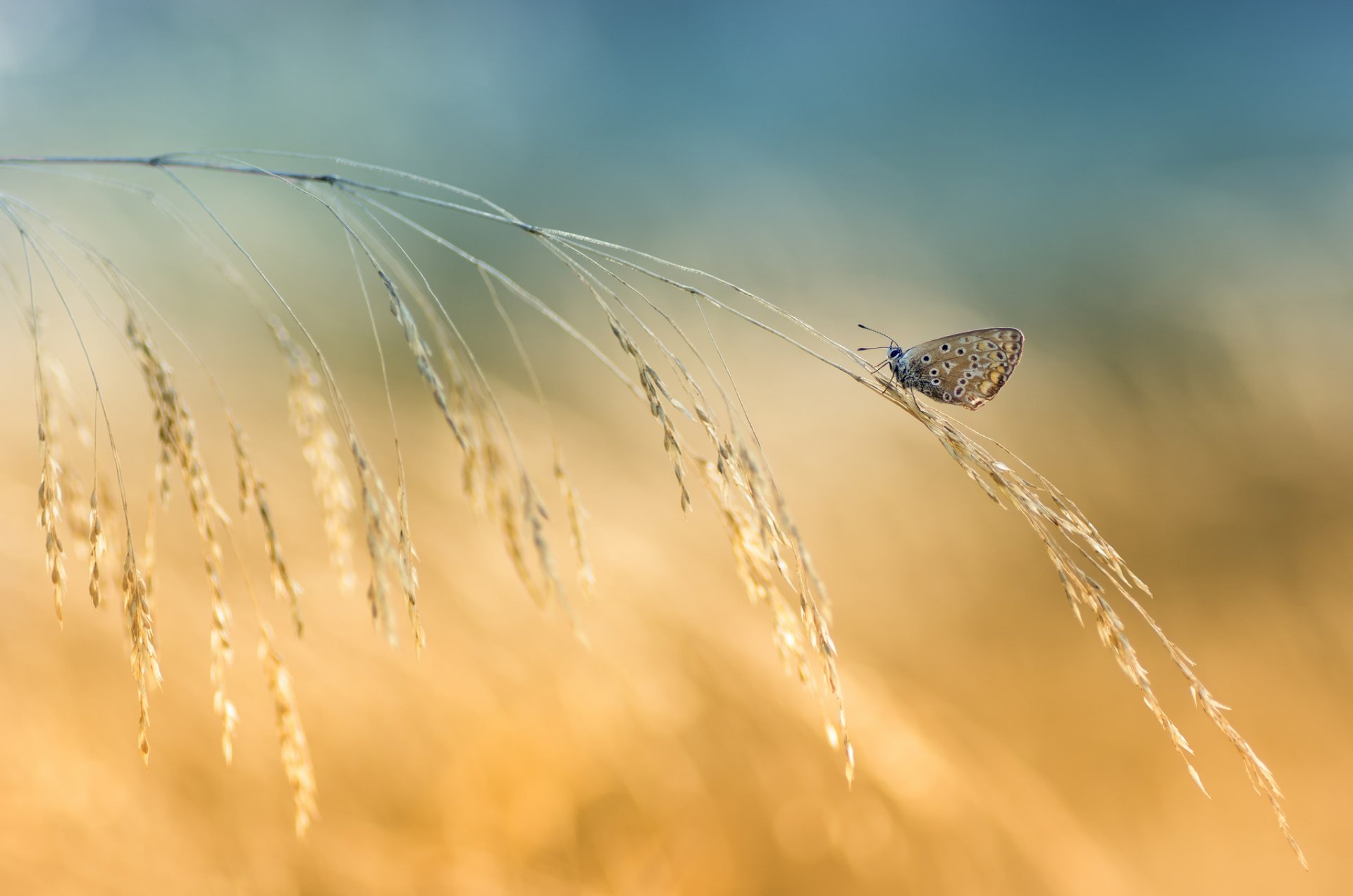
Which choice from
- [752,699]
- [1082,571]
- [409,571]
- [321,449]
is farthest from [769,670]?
[321,449]

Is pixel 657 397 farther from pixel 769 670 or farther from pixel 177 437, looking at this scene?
pixel 769 670

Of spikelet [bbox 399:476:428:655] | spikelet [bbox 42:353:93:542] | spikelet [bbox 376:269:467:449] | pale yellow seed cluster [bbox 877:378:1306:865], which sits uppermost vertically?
spikelet [bbox 42:353:93:542]

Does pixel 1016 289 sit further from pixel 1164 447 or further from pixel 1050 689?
pixel 1050 689

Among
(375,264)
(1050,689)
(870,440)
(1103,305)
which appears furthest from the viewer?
(1103,305)

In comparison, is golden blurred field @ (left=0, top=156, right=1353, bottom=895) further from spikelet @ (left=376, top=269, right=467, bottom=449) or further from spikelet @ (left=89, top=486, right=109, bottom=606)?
spikelet @ (left=376, top=269, right=467, bottom=449)

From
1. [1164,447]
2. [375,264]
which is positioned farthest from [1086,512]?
[375,264]

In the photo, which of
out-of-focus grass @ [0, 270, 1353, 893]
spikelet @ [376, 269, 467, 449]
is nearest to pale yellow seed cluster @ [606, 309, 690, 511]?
spikelet @ [376, 269, 467, 449]
